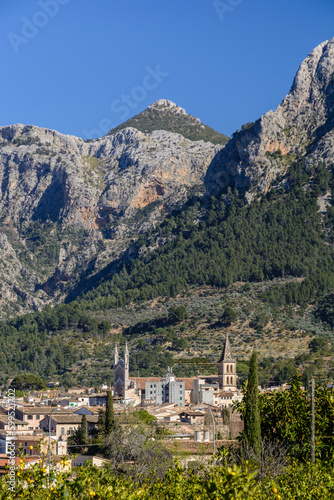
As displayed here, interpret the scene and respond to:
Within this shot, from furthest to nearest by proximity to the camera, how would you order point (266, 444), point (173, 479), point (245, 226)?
point (245, 226)
point (266, 444)
point (173, 479)

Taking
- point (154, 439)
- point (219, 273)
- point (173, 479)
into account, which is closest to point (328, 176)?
point (219, 273)

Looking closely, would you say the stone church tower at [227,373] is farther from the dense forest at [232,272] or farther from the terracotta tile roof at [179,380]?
the dense forest at [232,272]

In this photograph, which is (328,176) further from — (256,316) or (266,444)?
(266,444)

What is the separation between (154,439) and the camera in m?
58.3

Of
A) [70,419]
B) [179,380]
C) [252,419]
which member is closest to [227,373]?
[179,380]

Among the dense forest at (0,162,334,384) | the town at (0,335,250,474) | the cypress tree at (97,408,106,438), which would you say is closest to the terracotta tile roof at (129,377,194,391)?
the town at (0,335,250,474)

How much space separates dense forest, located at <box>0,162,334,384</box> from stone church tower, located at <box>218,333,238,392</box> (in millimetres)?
23375

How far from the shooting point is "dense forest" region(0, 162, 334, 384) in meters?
160

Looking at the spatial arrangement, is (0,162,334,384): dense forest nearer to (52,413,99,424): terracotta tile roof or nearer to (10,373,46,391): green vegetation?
(10,373,46,391): green vegetation

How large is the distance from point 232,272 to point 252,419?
430ft

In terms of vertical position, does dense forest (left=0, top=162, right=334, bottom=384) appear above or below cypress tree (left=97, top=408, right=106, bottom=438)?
above

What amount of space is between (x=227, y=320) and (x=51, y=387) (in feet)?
120

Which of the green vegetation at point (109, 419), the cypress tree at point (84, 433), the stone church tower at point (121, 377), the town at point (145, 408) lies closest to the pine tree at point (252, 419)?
the town at point (145, 408)

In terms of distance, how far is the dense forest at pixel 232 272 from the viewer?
16050cm
